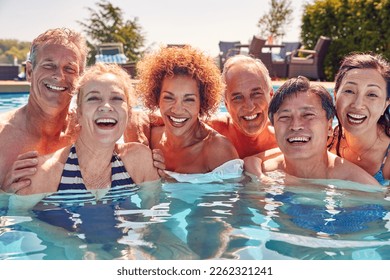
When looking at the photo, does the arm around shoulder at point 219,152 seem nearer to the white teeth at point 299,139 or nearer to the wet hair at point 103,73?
the white teeth at point 299,139

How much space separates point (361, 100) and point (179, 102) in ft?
4.98

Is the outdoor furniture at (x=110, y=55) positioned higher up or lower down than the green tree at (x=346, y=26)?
lower down

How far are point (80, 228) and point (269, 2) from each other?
26.4 metres

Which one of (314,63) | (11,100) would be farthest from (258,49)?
(11,100)

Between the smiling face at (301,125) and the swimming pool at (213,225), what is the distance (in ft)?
1.25

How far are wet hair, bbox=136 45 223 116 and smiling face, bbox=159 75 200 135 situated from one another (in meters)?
0.07

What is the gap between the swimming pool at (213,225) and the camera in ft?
9.15

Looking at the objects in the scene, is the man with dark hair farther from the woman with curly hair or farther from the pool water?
the pool water

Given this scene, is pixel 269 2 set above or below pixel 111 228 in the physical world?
above

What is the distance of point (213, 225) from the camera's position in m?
3.28

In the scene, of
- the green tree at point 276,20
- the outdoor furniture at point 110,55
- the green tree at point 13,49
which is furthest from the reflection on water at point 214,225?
the green tree at point 13,49
